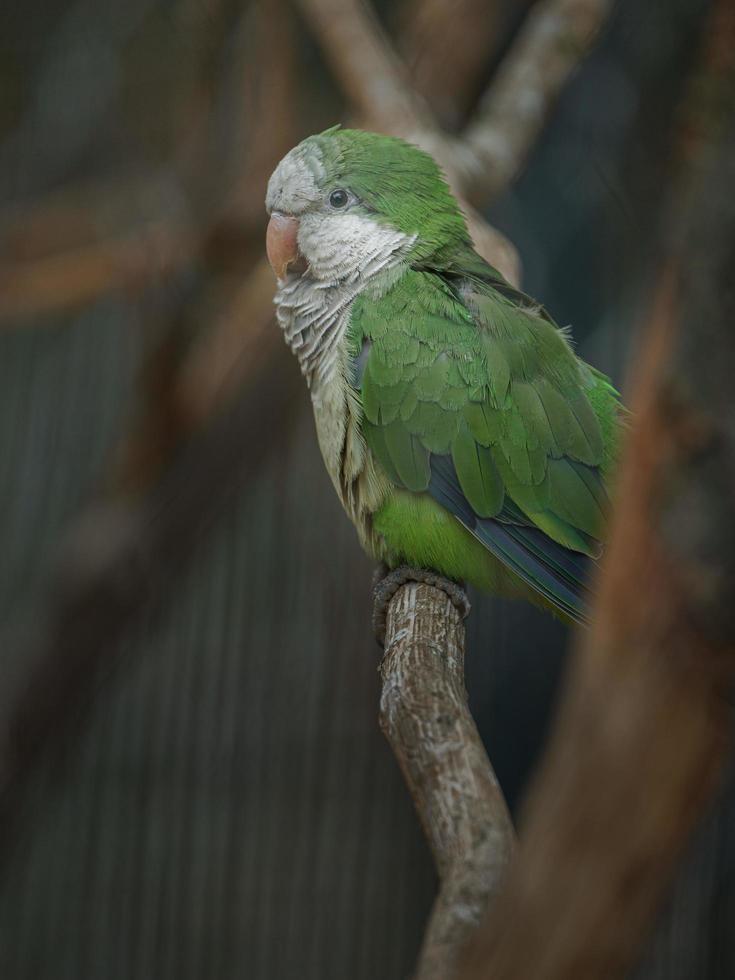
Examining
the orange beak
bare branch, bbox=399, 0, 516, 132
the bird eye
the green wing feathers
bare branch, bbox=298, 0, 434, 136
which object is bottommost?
the green wing feathers

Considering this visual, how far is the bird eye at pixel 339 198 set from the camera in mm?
1754

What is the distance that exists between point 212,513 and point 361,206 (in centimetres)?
137

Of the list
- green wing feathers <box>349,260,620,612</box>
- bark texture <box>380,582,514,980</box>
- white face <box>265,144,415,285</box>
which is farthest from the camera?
white face <box>265,144,415,285</box>

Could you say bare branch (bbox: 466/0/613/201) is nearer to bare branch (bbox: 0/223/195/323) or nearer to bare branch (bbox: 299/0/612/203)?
bare branch (bbox: 299/0/612/203)

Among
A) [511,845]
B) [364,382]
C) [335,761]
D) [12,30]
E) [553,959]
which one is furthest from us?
[12,30]

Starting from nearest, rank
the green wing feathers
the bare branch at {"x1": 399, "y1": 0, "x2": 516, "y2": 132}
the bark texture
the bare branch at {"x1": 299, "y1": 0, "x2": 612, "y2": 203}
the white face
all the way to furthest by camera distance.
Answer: the bark texture < the green wing feathers < the white face < the bare branch at {"x1": 299, "y1": 0, "x2": 612, "y2": 203} < the bare branch at {"x1": 399, "y1": 0, "x2": 516, "y2": 132}

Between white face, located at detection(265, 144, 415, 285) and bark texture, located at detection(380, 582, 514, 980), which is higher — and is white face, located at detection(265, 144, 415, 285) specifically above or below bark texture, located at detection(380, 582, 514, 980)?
above

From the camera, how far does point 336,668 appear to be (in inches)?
126

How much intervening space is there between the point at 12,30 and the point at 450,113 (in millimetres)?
1651

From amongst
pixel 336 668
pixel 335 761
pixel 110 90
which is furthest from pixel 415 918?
pixel 110 90

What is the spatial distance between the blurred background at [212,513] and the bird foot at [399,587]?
115 cm

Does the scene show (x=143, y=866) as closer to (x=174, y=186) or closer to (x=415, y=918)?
(x=415, y=918)

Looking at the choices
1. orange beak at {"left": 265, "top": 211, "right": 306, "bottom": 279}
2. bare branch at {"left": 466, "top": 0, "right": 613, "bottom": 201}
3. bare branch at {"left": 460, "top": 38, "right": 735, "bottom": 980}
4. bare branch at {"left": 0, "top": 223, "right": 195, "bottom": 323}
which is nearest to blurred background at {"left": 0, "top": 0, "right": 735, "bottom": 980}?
bare branch at {"left": 0, "top": 223, "right": 195, "bottom": 323}

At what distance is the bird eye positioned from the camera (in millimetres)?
1754
